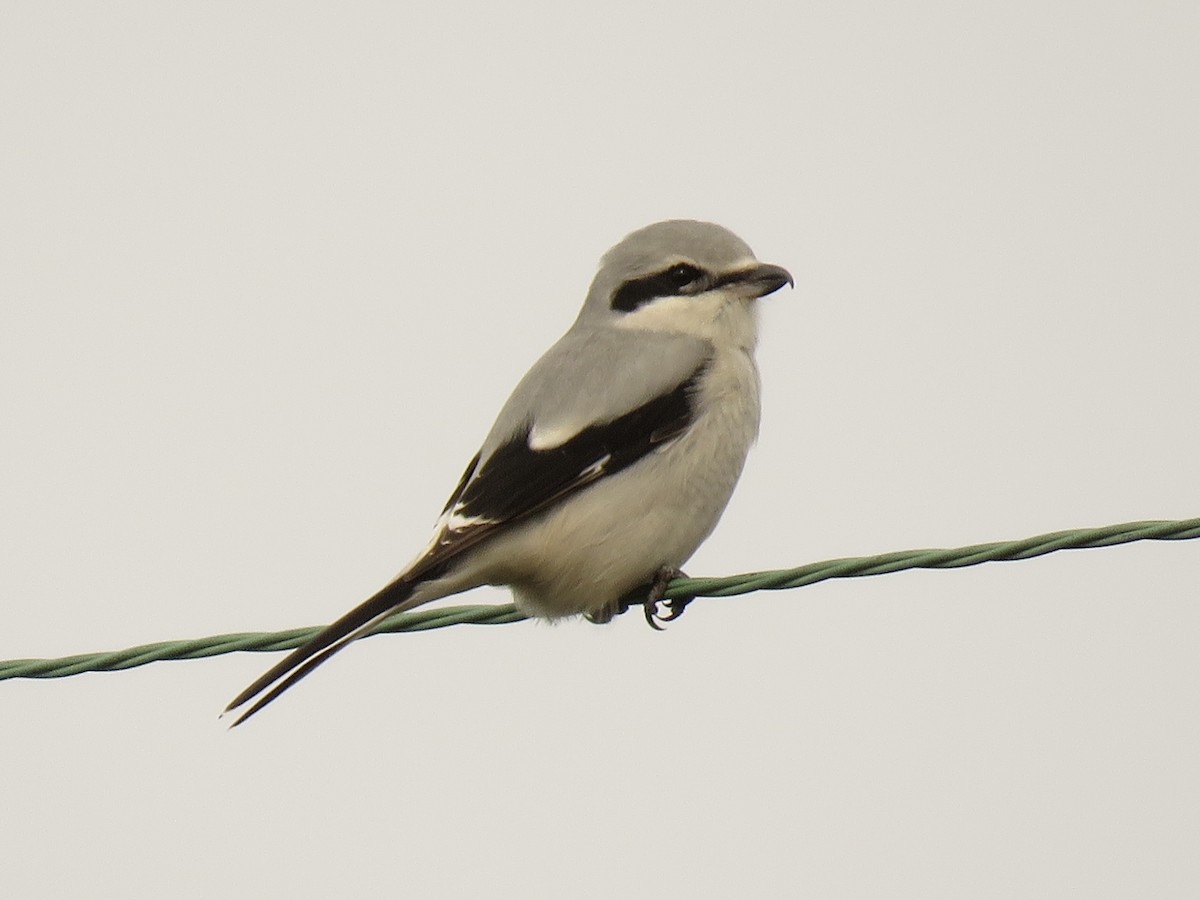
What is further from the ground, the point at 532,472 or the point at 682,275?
the point at 682,275

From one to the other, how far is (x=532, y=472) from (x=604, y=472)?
0.22m

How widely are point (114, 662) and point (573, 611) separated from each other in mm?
1707

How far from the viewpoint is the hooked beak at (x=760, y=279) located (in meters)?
5.20

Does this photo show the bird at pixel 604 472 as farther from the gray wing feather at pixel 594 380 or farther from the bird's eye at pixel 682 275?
the bird's eye at pixel 682 275

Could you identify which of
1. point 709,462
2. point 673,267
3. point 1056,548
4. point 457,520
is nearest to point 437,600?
point 457,520

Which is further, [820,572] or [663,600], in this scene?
[663,600]

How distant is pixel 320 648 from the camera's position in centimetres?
374

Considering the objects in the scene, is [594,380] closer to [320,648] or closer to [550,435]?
[550,435]

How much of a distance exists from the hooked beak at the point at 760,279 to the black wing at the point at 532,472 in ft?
1.53

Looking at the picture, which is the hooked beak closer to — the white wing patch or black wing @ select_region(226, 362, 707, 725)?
black wing @ select_region(226, 362, 707, 725)

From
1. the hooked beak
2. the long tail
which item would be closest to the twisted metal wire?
the long tail

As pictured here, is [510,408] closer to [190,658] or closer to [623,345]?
[623,345]

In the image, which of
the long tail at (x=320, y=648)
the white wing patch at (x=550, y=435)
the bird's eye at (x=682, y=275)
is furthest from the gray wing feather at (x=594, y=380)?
the long tail at (x=320, y=648)

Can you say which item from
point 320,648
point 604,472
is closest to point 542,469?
point 604,472
